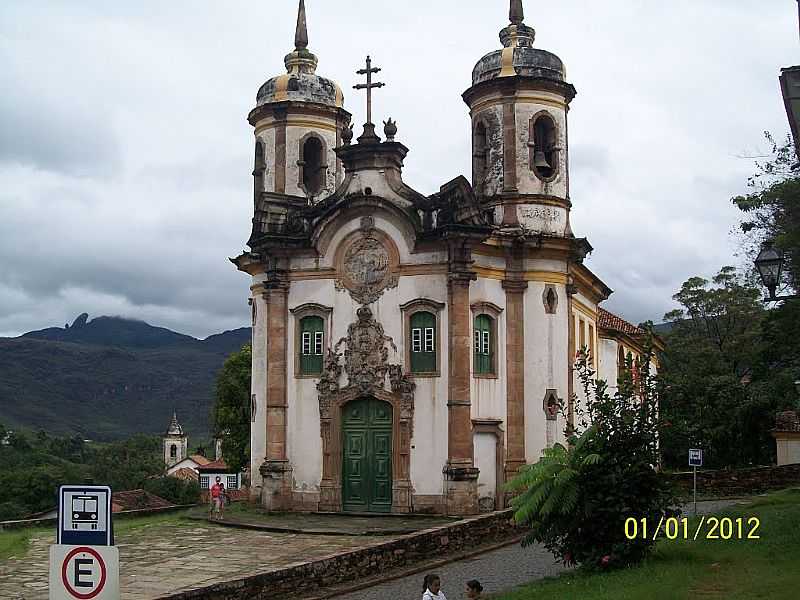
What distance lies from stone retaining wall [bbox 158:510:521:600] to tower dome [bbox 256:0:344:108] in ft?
46.7

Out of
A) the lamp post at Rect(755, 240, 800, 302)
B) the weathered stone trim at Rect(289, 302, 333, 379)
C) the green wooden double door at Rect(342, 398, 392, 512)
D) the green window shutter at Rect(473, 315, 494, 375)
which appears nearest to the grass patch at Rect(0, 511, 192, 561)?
the green wooden double door at Rect(342, 398, 392, 512)

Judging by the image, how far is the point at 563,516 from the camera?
47.0 ft

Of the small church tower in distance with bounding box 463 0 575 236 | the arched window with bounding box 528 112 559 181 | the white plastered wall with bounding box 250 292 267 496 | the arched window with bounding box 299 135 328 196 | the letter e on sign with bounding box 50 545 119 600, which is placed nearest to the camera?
the letter e on sign with bounding box 50 545 119 600

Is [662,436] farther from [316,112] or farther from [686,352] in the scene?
[686,352]

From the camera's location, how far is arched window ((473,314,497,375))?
82.3ft

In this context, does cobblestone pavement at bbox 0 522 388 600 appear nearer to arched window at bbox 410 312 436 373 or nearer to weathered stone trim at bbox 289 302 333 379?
weathered stone trim at bbox 289 302 333 379

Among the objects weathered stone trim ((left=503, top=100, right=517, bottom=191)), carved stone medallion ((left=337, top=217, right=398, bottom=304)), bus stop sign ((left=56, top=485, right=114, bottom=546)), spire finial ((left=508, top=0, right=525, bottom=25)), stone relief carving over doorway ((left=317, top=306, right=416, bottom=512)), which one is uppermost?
spire finial ((left=508, top=0, right=525, bottom=25))

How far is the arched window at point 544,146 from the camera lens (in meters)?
26.7

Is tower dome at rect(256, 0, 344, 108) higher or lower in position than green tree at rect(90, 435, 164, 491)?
higher

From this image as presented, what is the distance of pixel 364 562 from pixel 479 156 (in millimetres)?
13755

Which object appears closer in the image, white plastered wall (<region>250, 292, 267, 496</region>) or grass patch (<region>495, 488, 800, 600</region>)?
grass patch (<region>495, 488, 800, 600</region>)

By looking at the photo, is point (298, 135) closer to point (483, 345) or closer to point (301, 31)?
point (301, 31)

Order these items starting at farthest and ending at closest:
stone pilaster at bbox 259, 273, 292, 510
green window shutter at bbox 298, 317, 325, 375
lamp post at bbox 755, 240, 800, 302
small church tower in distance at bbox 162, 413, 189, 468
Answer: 1. small church tower in distance at bbox 162, 413, 189, 468
2. green window shutter at bbox 298, 317, 325, 375
3. stone pilaster at bbox 259, 273, 292, 510
4. lamp post at bbox 755, 240, 800, 302

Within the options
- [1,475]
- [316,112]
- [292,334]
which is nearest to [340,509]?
[292,334]
